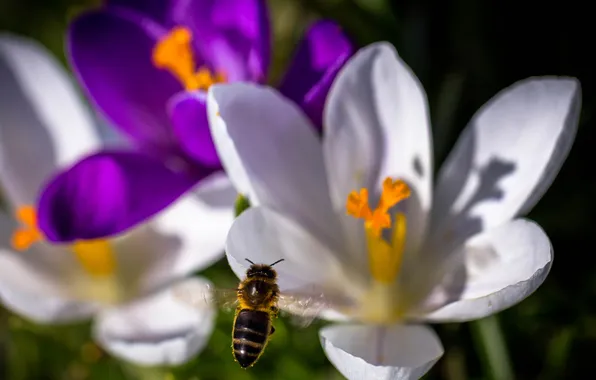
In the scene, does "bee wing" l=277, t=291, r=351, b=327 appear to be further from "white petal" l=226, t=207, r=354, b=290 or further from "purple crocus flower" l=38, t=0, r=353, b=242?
"purple crocus flower" l=38, t=0, r=353, b=242

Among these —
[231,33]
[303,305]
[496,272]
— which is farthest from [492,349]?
[231,33]

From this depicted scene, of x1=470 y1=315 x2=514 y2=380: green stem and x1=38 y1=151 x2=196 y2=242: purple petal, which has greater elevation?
x1=38 y1=151 x2=196 y2=242: purple petal

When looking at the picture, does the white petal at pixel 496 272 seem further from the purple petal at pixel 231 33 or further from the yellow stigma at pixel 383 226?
the purple petal at pixel 231 33

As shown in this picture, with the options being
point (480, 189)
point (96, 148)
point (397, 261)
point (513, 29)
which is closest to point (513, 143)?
point (480, 189)

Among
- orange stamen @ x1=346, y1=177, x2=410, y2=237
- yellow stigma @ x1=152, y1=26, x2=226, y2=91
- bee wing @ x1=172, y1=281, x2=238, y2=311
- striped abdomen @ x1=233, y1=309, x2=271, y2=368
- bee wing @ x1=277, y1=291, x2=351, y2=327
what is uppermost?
yellow stigma @ x1=152, y1=26, x2=226, y2=91

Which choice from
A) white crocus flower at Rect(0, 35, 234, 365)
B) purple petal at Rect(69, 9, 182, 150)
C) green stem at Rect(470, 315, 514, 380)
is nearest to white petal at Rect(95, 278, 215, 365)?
white crocus flower at Rect(0, 35, 234, 365)

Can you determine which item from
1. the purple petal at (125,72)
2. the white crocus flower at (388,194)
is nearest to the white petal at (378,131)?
the white crocus flower at (388,194)

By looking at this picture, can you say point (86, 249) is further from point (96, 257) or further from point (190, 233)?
point (190, 233)

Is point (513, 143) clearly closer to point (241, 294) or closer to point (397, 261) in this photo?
point (397, 261)
